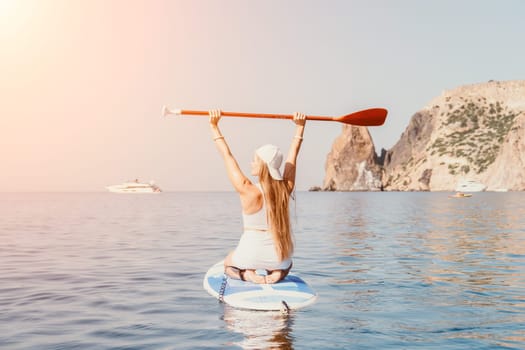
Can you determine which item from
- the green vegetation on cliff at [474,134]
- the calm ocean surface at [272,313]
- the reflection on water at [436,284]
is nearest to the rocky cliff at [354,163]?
the green vegetation on cliff at [474,134]

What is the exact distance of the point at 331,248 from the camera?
1770cm

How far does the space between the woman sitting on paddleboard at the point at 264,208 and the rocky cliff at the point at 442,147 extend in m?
134

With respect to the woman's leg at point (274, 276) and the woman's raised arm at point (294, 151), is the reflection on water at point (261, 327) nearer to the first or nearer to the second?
the woman's leg at point (274, 276)

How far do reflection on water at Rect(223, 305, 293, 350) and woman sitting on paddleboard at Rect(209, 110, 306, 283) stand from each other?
634 millimetres

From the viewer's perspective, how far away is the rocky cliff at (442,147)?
151m

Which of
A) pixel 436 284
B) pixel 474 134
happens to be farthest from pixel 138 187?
pixel 436 284

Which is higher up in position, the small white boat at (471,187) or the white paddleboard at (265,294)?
the small white boat at (471,187)

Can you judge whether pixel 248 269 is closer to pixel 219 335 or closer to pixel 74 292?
pixel 219 335

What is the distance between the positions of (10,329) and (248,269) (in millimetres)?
3250

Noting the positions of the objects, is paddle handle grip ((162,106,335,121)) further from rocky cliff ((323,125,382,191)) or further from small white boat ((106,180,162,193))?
rocky cliff ((323,125,382,191))

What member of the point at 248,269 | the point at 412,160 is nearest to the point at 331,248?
the point at 248,269

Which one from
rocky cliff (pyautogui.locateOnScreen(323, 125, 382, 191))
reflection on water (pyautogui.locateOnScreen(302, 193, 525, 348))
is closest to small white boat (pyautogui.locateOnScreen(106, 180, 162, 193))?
rocky cliff (pyautogui.locateOnScreen(323, 125, 382, 191))

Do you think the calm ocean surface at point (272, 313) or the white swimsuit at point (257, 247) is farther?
the white swimsuit at point (257, 247)

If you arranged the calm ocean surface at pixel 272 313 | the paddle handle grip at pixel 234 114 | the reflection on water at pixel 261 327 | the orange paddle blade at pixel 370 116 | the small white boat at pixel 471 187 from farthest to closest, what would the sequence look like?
the small white boat at pixel 471 187, the orange paddle blade at pixel 370 116, the paddle handle grip at pixel 234 114, the calm ocean surface at pixel 272 313, the reflection on water at pixel 261 327
